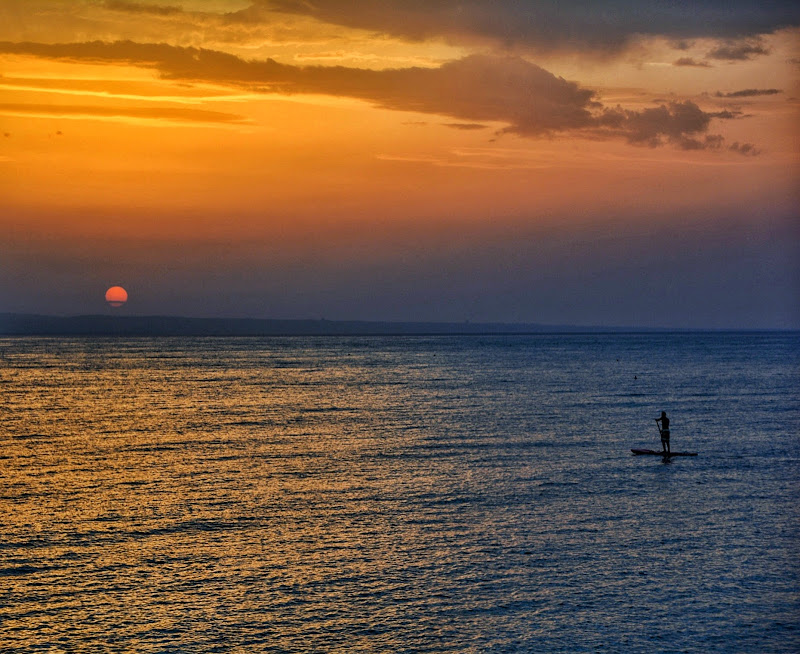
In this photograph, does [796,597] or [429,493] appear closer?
[796,597]

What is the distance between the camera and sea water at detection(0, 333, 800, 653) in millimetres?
24531

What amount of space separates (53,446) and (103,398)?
4288cm

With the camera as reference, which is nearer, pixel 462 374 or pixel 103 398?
pixel 103 398

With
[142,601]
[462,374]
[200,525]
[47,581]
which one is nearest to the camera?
[142,601]

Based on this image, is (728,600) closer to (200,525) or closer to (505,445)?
(200,525)

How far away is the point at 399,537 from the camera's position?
33406mm

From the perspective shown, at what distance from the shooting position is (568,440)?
6066cm

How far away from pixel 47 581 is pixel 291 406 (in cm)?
6220

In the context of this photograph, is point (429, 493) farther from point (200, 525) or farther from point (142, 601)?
point (142, 601)

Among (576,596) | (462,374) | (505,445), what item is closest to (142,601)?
(576,596)

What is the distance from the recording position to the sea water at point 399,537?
24531 mm

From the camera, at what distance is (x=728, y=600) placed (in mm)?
26609

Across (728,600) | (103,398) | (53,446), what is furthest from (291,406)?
(728,600)

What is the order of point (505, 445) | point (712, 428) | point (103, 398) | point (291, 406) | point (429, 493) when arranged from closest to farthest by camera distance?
point (429, 493) → point (505, 445) → point (712, 428) → point (291, 406) → point (103, 398)
